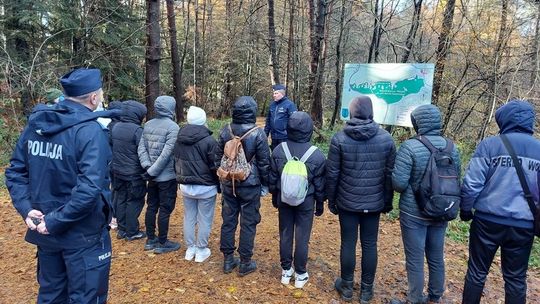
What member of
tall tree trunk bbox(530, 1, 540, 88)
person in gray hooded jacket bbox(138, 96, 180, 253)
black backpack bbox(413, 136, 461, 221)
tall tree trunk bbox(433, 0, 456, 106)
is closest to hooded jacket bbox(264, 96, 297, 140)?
person in gray hooded jacket bbox(138, 96, 180, 253)

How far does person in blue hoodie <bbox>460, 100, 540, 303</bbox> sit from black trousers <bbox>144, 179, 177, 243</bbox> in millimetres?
3318

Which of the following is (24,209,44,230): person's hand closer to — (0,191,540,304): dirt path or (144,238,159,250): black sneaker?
(0,191,540,304): dirt path

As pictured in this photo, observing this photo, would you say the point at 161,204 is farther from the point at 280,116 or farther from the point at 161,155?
the point at 280,116

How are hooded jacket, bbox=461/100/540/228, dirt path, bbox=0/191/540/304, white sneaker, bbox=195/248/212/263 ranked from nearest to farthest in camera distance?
hooded jacket, bbox=461/100/540/228
dirt path, bbox=0/191/540/304
white sneaker, bbox=195/248/212/263

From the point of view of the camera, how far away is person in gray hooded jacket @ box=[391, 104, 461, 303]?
11.0 ft

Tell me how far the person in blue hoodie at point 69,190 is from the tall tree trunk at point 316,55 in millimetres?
9481

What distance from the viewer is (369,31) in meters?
17.5

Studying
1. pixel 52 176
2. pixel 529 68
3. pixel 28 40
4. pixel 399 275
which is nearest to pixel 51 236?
pixel 52 176

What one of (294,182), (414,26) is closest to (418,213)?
(294,182)

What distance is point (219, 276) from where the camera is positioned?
4.23 metres

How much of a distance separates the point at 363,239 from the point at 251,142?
5.12 feet

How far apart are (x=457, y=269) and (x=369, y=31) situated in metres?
14.8

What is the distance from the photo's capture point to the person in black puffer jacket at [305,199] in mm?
3752

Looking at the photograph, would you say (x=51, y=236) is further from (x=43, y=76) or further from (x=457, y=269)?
(x=43, y=76)
